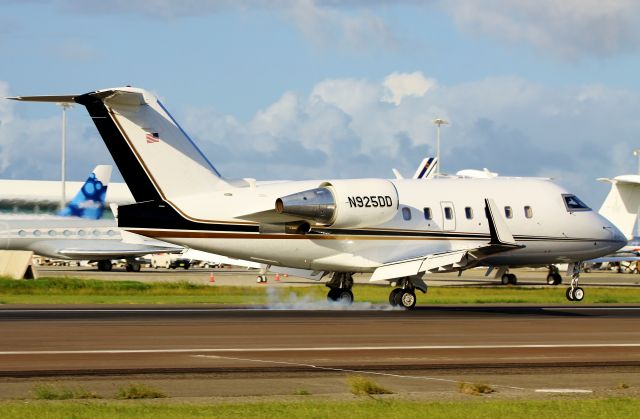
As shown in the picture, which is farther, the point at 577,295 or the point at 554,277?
the point at 554,277

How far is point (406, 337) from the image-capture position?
78.0 feet

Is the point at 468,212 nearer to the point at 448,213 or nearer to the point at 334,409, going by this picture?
the point at 448,213

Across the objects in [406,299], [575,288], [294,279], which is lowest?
A: [294,279]

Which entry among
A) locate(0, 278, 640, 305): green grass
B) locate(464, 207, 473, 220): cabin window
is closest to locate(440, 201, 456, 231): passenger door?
locate(464, 207, 473, 220): cabin window

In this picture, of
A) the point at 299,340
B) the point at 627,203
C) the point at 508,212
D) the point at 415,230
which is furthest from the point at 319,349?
the point at 627,203

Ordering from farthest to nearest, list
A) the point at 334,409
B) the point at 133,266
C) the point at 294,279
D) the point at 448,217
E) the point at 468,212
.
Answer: the point at 133,266, the point at 294,279, the point at 468,212, the point at 448,217, the point at 334,409

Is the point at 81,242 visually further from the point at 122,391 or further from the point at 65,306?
the point at 122,391

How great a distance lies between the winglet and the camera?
33094mm

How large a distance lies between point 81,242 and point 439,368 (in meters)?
75.3

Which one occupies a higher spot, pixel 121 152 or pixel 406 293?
pixel 121 152

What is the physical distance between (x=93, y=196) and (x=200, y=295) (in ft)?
175

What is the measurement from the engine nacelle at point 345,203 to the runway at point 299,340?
2830 mm

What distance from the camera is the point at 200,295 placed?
1871 inches

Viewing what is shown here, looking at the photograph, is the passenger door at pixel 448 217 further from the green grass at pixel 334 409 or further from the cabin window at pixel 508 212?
the green grass at pixel 334 409
